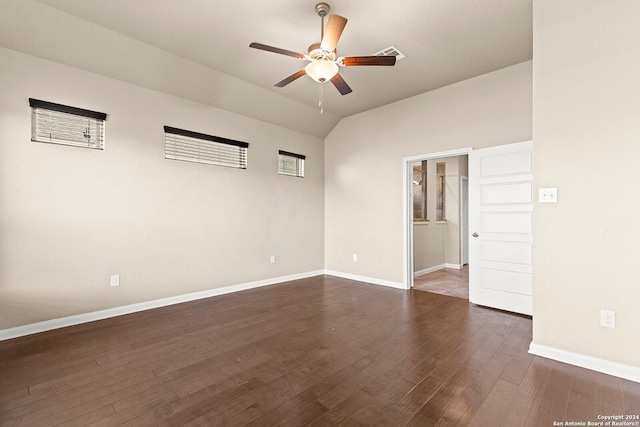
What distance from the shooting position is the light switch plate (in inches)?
96.2

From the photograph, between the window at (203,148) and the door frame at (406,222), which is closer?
the window at (203,148)

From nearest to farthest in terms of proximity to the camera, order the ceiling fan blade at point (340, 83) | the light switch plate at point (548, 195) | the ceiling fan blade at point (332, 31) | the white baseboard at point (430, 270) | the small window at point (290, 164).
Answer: the ceiling fan blade at point (332, 31), the light switch plate at point (548, 195), the ceiling fan blade at point (340, 83), the small window at point (290, 164), the white baseboard at point (430, 270)

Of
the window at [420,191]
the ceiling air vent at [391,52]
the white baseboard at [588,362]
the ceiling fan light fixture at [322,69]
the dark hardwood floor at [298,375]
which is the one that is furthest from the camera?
the window at [420,191]

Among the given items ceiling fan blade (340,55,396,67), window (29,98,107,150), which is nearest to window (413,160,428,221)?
ceiling fan blade (340,55,396,67)

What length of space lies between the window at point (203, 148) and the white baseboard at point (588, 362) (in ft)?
14.5

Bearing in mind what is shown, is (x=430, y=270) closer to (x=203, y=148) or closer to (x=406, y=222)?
(x=406, y=222)

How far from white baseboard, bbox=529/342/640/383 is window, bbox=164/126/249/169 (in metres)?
4.43

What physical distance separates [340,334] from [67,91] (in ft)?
13.2

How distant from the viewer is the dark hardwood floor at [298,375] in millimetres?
1771

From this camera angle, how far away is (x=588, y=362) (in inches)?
90.0

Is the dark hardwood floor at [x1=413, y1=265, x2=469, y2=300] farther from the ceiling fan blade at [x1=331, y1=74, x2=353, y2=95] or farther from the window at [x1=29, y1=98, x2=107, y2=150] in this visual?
the window at [x1=29, y1=98, x2=107, y2=150]

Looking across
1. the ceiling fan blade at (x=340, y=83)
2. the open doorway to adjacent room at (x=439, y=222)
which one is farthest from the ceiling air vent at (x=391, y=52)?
the open doorway to adjacent room at (x=439, y=222)

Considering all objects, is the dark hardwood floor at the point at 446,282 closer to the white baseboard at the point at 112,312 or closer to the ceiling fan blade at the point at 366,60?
the white baseboard at the point at 112,312

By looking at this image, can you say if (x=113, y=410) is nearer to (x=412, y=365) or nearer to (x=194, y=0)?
(x=412, y=365)
